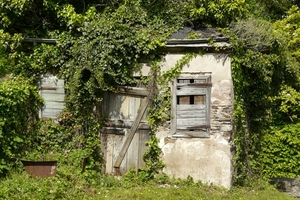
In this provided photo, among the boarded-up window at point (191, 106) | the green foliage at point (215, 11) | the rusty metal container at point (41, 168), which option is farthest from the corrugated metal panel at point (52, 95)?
the green foliage at point (215, 11)

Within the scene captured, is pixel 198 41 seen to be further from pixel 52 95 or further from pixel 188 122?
pixel 52 95

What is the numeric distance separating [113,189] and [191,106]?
103 inches

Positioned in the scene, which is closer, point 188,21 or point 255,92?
point 188,21

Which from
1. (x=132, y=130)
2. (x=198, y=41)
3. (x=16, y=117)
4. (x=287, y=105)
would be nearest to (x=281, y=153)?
(x=287, y=105)

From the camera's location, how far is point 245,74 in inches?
346

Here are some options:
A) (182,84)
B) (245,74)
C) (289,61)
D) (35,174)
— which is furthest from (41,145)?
(289,61)

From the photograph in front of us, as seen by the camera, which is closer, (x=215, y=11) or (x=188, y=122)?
(x=188, y=122)

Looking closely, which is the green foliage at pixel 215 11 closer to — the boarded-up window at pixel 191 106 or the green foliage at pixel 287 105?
the boarded-up window at pixel 191 106

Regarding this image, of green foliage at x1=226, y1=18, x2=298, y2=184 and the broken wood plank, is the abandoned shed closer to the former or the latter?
the broken wood plank

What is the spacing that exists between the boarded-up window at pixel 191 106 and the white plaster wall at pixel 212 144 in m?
0.14

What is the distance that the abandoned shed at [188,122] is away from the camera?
7.78 meters

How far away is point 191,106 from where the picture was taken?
7.98 metres

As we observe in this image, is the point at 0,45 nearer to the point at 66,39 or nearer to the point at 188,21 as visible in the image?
the point at 66,39

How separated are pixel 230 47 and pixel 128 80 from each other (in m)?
2.51
